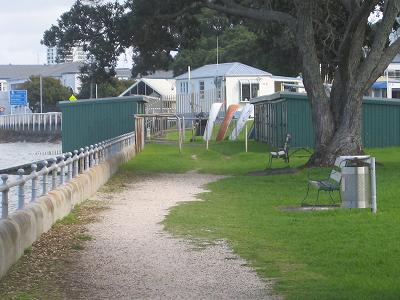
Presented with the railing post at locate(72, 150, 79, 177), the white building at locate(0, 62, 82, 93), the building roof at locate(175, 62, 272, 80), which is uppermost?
the white building at locate(0, 62, 82, 93)

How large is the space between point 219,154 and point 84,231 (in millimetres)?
24700

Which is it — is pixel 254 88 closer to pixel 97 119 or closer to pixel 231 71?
pixel 231 71

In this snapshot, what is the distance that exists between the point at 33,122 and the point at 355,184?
85.3 meters

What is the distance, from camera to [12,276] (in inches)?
395

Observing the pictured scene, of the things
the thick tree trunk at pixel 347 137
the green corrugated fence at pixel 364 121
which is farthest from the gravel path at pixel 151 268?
the green corrugated fence at pixel 364 121

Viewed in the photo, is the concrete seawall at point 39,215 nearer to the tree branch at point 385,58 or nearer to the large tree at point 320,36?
the large tree at point 320,36

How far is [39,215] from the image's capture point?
12.9 metres

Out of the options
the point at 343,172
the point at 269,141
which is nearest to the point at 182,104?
the point at 269,141

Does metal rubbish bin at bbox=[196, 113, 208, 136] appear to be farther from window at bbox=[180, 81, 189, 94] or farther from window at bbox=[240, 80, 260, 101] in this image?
window at bbox=[180, 81, 189, 94]

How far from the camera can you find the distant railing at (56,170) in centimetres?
1124

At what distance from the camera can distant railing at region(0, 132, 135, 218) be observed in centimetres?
1124

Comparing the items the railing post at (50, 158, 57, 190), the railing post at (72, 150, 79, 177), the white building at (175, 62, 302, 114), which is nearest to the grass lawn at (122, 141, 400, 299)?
the railing post at (50, 158, 57, 190)

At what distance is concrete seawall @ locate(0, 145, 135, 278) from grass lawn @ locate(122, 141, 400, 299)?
202cm

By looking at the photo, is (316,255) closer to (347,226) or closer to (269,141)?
(347,226)
